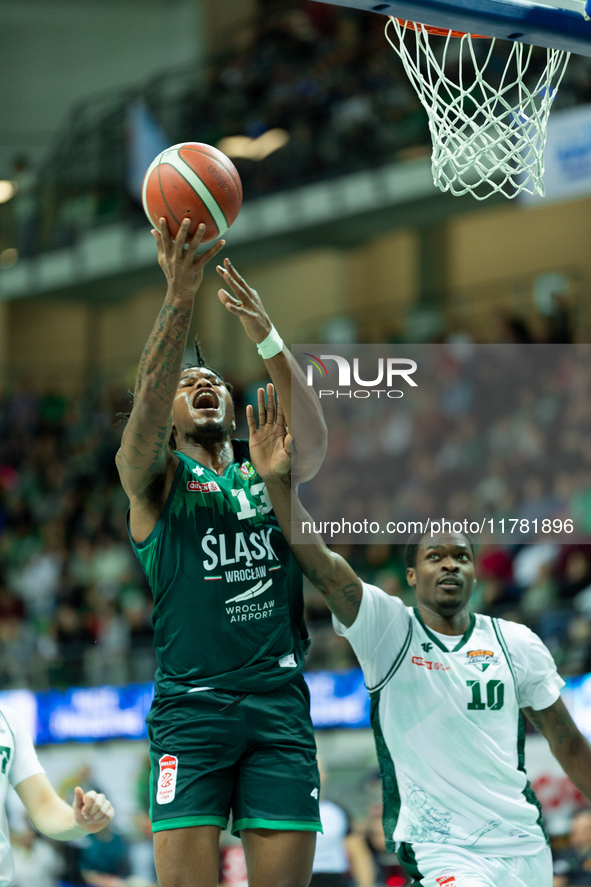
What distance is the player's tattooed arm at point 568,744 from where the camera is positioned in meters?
4.52

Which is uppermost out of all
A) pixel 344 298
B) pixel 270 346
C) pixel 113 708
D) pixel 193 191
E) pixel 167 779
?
pixel 344 298

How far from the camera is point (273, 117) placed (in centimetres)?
1609

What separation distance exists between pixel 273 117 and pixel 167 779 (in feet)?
44.2

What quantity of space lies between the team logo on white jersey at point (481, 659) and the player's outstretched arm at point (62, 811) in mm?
1532

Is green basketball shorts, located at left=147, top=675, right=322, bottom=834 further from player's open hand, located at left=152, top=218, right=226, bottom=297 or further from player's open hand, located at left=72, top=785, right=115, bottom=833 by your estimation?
player's open hand, located at left=152, top=218, right=226, bottom=297

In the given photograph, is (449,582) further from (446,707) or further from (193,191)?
(193,191)

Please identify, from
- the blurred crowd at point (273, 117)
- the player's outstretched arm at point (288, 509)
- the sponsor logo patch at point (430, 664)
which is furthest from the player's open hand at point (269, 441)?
the blurred crowd at point (273, 117)

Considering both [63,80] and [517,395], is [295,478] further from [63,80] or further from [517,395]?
[63,80]

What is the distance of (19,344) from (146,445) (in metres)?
17.7

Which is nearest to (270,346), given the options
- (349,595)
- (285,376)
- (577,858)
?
(285,376)

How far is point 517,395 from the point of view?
440 inches

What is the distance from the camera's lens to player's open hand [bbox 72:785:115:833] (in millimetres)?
3980

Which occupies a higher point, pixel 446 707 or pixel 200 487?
pixel 200 487

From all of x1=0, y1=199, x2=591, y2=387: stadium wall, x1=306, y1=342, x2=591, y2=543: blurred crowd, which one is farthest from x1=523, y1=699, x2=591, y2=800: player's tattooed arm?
x1=0, y1=199, x2=591, y2=387: stadium wall
